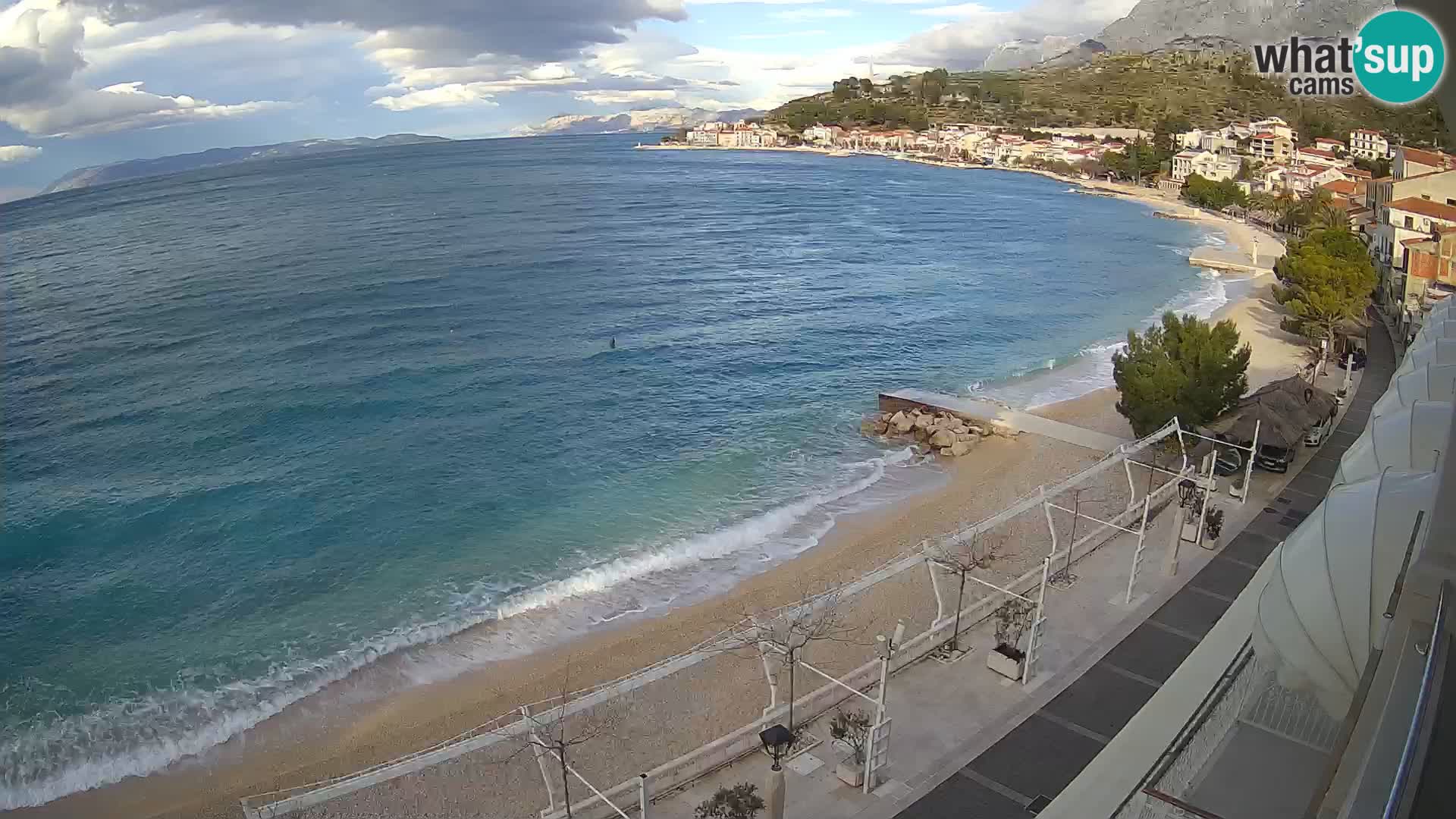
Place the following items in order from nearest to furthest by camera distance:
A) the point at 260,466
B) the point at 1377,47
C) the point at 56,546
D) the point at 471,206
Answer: the point at 1377,47, the point at 56,546, the point at 260,466, the point at 471,206

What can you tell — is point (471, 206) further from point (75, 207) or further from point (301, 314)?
point (75, 207)

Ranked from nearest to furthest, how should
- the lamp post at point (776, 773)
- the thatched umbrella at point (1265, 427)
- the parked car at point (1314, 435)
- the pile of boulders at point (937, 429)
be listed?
the lamp post at point (776, 773), the thatched umbrella at point (1265, 427), the parked car at point (1314, 435), the pile of boulders at point (937, 429)

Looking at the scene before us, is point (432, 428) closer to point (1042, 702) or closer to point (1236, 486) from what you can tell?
point (1042, 702)

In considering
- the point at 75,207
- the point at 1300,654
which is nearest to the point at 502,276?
the point at 1300,654

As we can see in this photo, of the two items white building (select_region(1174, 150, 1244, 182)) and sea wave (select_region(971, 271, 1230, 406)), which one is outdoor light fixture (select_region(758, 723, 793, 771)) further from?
white building (select_region(1174, 150, 1244, 182))

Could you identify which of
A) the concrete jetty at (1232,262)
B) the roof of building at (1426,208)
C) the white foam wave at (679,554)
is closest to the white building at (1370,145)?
the concrete jetty at (1232,262)

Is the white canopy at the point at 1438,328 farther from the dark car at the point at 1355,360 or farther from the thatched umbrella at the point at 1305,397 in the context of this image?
the dark car at the point at 1355,360

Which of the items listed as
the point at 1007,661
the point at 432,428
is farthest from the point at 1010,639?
the point at 432,428
